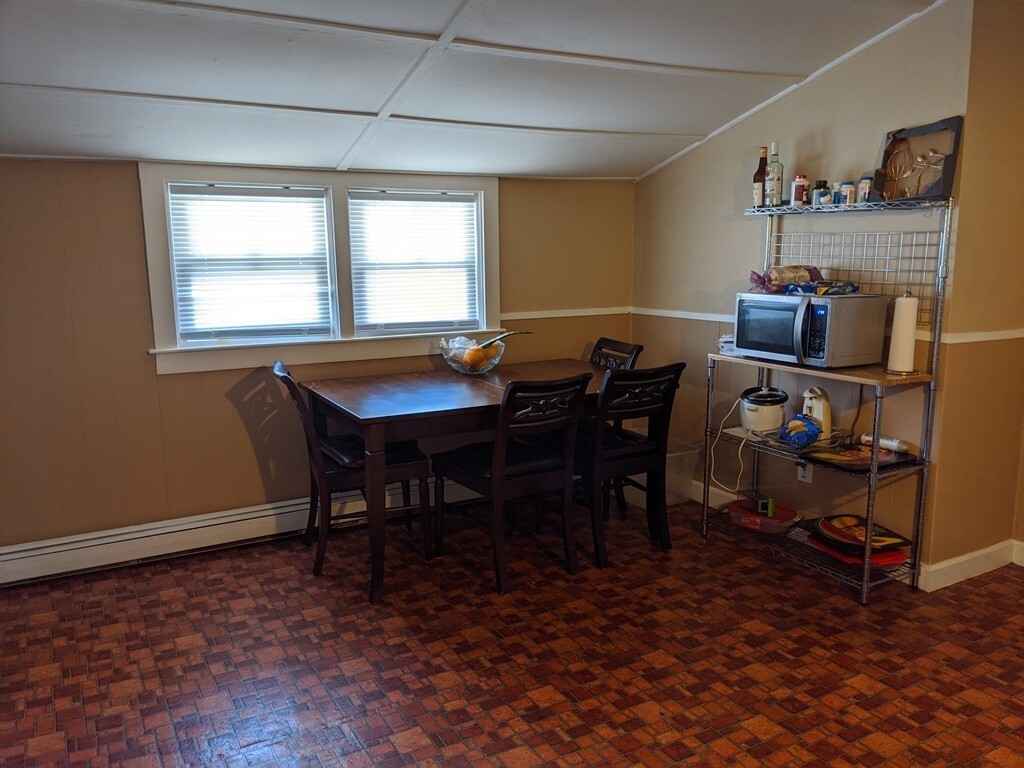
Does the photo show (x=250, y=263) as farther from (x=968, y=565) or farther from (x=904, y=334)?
(x=968, y=565)

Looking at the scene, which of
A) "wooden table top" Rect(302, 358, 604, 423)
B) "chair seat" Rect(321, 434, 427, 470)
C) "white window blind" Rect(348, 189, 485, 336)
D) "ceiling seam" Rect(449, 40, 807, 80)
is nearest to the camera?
"ceiling seam" Rect(449, 40, 807, 80)

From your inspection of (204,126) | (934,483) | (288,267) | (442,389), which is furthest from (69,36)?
(934,483)

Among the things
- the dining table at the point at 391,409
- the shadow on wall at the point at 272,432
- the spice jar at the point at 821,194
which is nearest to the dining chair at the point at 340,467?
the dining table at the point at 391,409

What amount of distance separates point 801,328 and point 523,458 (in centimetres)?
121

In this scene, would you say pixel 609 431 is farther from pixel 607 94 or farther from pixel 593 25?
pixel 593 25

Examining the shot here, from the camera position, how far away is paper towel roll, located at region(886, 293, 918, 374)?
A: 277cm

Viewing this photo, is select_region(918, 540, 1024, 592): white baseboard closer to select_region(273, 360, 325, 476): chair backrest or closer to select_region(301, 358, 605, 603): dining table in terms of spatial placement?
select_region(301, 358, 605, 603): dining table

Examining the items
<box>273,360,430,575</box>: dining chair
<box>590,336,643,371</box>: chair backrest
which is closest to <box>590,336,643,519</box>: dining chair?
<box>590,336,643,371</box>: chair backrest

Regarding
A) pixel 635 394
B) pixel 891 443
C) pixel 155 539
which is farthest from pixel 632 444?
pixel 155 539

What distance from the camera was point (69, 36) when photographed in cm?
223

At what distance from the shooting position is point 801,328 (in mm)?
2842

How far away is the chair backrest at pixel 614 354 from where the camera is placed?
388 centimetres

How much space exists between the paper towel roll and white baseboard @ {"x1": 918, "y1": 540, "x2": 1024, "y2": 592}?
32.6 inches

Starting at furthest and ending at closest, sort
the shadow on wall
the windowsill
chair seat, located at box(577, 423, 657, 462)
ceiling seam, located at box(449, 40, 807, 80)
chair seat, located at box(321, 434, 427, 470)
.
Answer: the shadow on wall → the windowsill → chair seat, located at box(577, 423, 657, 462) → chair seat, located at box(321, 434, 427, 470) → ceiling seam, located at box(449, 40, 807, 80)
